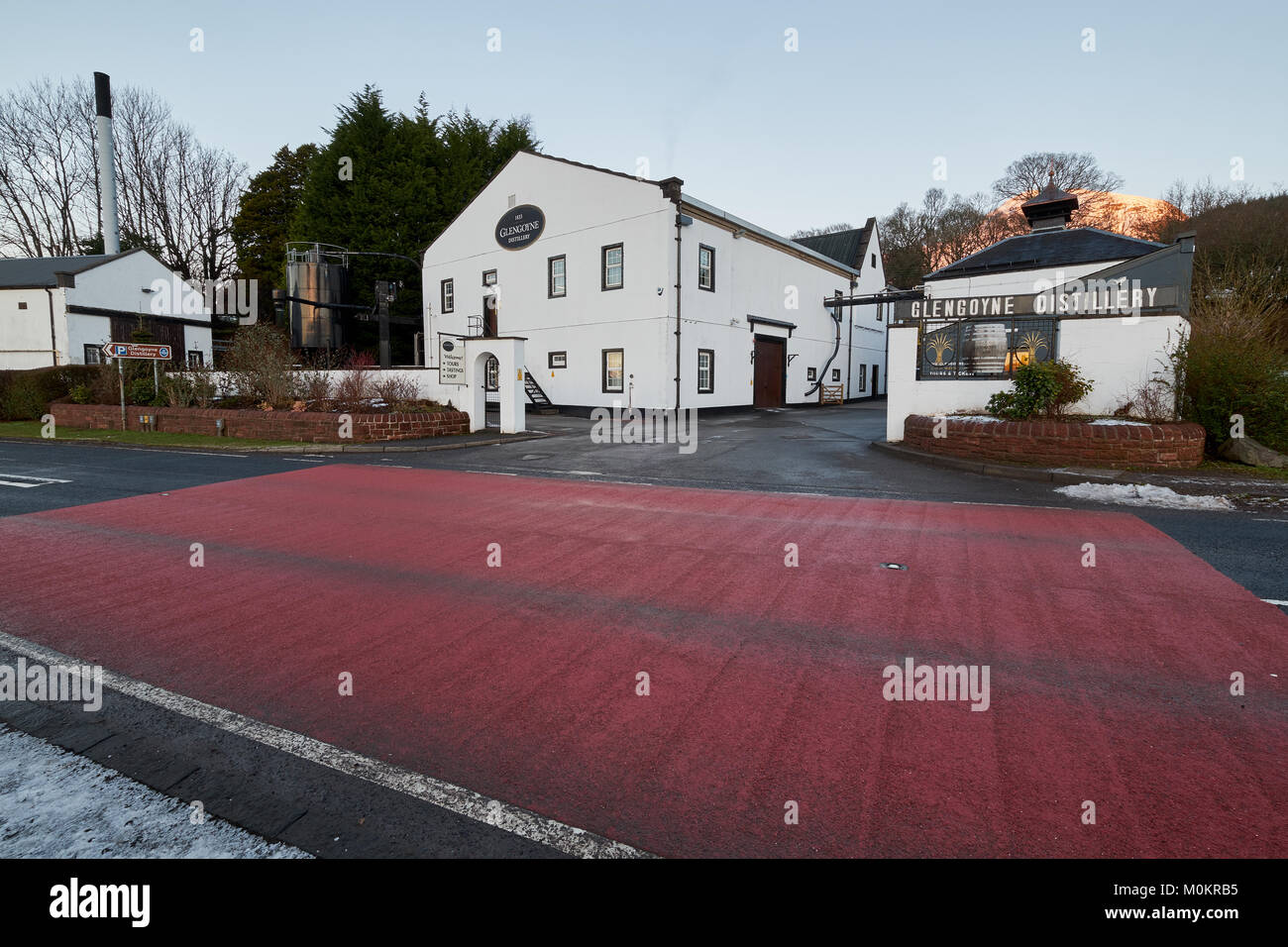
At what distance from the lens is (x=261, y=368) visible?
19.2 metres

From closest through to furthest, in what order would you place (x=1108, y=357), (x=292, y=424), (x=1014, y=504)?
1. (x=1014, y=504)
2. (x=1108, y=357)
3. (x=292, y=424)

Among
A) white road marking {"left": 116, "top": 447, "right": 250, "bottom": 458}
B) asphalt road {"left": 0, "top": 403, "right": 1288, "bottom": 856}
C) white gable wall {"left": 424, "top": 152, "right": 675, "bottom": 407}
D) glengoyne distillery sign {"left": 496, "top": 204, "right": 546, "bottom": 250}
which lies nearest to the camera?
asphalt road {"left": 0, "top": 403, "right": 1288, "bottom": 856}

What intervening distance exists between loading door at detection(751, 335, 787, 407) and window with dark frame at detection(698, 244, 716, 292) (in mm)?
4472

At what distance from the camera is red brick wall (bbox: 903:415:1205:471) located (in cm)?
1083

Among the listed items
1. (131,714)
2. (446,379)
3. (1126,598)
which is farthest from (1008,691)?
(446,379)

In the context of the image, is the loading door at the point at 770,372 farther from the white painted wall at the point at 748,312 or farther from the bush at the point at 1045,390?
the bush at the point at 1045,390

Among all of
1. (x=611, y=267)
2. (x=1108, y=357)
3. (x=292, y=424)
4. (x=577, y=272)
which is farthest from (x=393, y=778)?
(x=577, y=272)

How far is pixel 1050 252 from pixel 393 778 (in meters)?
29.0

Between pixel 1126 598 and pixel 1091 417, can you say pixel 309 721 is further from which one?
pixel 1091 417

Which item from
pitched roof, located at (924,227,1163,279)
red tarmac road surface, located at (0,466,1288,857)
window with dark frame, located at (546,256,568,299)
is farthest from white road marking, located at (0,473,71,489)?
pitched roof, located at (924,227,1163,279)

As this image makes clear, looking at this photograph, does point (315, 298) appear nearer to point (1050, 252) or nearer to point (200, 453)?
point (200, 453)

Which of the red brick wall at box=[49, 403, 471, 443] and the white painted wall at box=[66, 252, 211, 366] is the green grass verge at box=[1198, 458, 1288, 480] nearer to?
the red brick wall at box=[49, 403, 471, 443]

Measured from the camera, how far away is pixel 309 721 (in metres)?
3.30

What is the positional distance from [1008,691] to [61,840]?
14.5 ft
